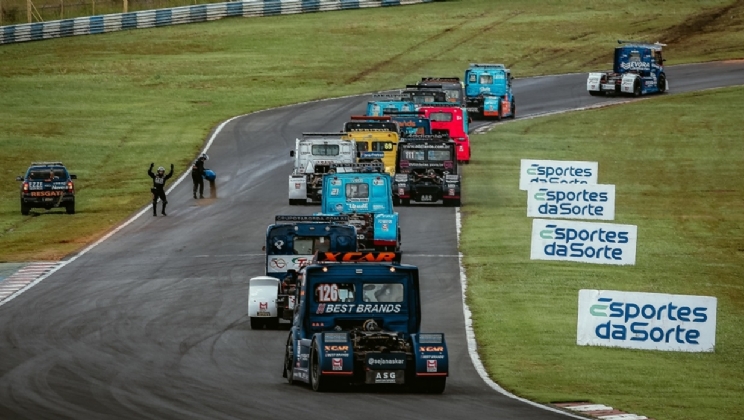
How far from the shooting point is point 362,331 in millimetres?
25266

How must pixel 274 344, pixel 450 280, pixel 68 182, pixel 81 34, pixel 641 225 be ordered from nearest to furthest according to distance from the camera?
pixel 274 344, pixel 450 280, pixel 641 225, pixel 68 182, pixel 81 34

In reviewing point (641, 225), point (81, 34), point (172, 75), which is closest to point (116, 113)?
point (172, 75)

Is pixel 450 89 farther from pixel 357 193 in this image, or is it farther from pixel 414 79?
pixel 357 193

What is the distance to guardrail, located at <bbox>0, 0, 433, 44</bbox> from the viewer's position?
102 meters

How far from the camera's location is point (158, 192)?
176 ft

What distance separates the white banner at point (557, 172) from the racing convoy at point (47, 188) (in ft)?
66.6

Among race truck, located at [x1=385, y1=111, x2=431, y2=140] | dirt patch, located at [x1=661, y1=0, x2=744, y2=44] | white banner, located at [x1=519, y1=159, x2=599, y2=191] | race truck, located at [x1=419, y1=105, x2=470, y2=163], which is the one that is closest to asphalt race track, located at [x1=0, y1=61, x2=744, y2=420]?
white banner, located at [x1=519, y1=159, x2=599, y2=191]

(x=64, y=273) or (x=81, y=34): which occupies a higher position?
(x=81, y=34)

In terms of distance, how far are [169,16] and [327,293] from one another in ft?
277

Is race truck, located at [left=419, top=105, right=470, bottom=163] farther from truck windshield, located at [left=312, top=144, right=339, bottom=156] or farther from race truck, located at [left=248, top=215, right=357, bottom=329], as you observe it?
race truck, located at [left=248, top=215, right=357, bottom=329]

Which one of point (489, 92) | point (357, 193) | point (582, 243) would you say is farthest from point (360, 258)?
point (489, 92)

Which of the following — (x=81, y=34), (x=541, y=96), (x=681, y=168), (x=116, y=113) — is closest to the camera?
(x=681, y=168)

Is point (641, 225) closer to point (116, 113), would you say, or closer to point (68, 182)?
point (68, 182)

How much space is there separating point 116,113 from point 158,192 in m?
30.0
